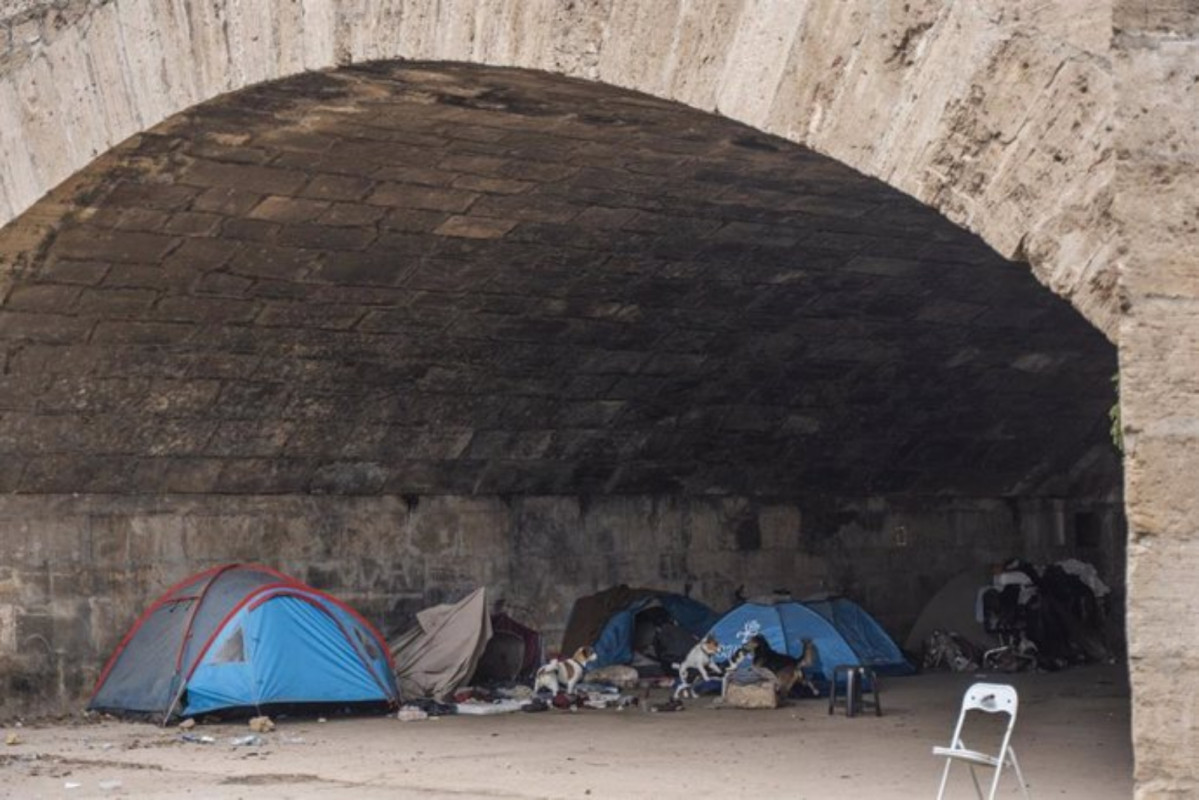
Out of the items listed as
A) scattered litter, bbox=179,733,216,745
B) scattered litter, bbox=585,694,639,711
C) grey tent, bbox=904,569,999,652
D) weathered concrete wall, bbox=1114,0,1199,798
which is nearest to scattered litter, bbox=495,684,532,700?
scattered litter, bbox=585,694,639,711

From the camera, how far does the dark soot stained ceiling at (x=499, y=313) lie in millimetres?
11859

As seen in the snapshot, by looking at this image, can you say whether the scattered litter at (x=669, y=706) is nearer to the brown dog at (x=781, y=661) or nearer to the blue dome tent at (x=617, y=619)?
the brown dog at (x=781, y=661)

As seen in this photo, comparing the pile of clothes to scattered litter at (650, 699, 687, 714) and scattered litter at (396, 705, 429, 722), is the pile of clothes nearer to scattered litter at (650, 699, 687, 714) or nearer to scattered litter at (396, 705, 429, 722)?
scattered litter at (650, 699, 687, 714)

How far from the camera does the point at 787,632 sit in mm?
18266

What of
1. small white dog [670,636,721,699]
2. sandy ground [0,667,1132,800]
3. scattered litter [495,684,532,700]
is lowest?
sandy ground [0,667,1132,800]

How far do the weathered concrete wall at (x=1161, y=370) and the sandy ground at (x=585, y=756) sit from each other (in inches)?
212

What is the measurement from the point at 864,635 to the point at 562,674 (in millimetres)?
3723

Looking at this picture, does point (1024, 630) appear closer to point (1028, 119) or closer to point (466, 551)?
point (466, 551)

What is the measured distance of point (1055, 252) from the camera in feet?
21.3

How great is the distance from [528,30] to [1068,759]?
6.35 metres

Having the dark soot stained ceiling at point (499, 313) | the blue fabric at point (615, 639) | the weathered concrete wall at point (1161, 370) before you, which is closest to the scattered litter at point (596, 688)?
the blue fabric at point (615, 639)

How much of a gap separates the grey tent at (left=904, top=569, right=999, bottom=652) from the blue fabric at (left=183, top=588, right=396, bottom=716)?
7.07 metres

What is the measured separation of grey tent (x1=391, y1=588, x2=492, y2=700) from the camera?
56.7 ft

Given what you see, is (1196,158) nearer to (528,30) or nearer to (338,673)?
(528,30)
